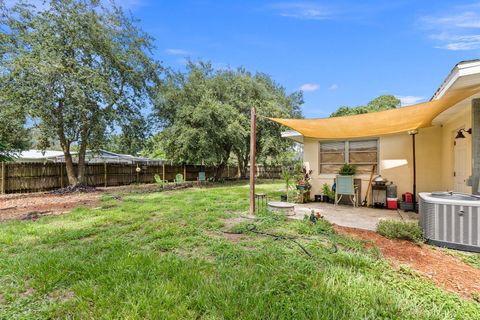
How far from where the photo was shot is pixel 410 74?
33.9 ft

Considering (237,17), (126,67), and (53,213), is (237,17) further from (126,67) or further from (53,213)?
(53,213)

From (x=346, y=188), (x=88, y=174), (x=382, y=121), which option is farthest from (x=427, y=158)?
(x=88, y=174)

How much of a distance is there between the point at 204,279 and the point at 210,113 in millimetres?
10366

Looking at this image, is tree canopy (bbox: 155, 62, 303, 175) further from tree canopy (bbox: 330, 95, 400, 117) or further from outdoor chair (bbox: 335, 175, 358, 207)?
tree canopy (bbox: 330, 95, 400, 117)

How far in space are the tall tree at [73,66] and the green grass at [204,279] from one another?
677cm

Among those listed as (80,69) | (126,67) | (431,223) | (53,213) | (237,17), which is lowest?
(53,213)

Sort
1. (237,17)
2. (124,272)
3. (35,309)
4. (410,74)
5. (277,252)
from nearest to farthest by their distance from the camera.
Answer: (35,309) → (124,272) → (277,252) → (237,17) → (410,74)

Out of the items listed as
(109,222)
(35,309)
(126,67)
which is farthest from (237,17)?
(35,309)

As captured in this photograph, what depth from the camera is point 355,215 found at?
556 cm

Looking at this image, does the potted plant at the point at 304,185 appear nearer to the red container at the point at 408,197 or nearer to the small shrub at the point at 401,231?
the red container at the point at 408,197

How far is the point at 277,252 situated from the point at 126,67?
Result: 11.0 m

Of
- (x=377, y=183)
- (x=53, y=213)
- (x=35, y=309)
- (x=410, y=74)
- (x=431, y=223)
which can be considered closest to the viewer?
(x=35, y=309)

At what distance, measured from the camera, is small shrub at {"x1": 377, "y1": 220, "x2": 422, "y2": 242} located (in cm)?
367

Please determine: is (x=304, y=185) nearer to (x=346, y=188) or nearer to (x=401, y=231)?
(x=346, y=188)
